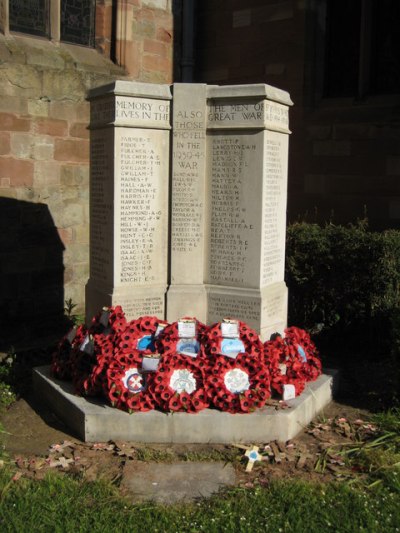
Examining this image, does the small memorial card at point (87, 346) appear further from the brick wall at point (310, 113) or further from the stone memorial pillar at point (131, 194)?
the brick wall at point (310, 113)

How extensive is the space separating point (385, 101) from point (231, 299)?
4073 mm

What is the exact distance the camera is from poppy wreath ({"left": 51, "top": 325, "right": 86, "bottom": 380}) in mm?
4938

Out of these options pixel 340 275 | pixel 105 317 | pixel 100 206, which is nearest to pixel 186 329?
pixel 105 317

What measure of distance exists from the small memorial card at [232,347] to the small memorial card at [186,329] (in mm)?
246

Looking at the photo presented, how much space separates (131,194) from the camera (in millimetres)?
4926

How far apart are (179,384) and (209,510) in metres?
1.18

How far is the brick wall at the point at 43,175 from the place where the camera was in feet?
23.4

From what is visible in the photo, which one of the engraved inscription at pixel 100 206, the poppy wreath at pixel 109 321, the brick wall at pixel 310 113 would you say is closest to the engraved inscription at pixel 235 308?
the poppy wreath at pixel 109 321

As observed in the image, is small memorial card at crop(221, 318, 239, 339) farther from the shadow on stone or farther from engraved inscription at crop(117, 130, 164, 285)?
the shadow on stone

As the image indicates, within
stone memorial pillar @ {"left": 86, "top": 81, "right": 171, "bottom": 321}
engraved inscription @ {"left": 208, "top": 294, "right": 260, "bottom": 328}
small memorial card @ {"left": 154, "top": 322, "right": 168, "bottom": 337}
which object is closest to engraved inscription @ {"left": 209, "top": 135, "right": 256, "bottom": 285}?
engraved inscription @ {"left": 208, "top": 294, "right": 260, "bottom": 328}

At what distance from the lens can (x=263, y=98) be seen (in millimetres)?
4738

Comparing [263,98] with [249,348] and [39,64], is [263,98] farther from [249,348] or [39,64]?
[39,64]

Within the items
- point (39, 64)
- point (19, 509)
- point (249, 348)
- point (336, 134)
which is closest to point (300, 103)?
point (336, 134)

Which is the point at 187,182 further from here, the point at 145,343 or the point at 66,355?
the point at 66,355
